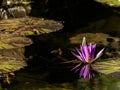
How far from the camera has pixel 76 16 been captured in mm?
5570

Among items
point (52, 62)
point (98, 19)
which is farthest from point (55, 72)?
point (98, 19)

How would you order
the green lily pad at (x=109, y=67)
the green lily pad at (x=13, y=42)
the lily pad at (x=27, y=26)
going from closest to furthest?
the green lily pad at (x=109, y=67) < the green lily pad at (x=13, y=42) < the lily pad at (x=27, y=26)

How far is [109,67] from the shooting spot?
119 inches

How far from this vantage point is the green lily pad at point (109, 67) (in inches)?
114

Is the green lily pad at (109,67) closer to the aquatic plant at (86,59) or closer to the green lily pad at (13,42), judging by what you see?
the aquatic plant at (86,59)

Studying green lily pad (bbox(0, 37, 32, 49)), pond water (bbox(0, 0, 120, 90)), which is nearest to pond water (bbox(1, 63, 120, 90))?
pond water (bbox(0, 0, 120, 90))

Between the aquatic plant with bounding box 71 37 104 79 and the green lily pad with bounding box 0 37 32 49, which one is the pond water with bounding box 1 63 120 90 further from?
the green lily pad with bounding box 0 37 32 49

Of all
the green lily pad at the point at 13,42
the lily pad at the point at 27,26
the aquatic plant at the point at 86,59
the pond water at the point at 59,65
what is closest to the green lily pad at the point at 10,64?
the pond water at the point at 59,65

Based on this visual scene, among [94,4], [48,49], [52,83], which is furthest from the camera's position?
[94,4]

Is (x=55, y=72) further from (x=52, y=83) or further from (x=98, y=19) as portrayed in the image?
(x=98, y=19)

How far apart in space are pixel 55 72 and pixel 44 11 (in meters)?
2.53

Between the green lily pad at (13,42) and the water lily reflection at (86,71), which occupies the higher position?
the green lily pad at (13,42)

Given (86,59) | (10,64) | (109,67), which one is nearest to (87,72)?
(86,59)

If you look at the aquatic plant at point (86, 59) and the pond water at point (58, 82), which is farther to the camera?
the aquatic plant at point (86, 59)
